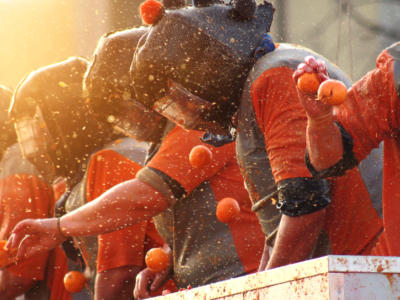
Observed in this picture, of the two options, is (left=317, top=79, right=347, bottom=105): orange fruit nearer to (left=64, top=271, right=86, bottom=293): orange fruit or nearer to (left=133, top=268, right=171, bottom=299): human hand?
(left=133, top=268, right=171, bottom=299): human hand

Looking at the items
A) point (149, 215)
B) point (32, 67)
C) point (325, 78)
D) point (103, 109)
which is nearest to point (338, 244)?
point (325, 78)

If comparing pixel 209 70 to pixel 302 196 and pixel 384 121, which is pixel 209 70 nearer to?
pixel 302 196

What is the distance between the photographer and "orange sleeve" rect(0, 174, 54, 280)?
4.77 metres

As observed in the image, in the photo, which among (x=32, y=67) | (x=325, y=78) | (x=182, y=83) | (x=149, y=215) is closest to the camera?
(x=325, y=78)

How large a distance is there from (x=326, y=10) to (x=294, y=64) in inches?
121

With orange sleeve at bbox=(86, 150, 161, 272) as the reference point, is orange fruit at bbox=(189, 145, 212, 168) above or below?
above

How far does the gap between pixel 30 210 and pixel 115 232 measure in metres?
1.20

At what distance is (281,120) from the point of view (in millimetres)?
2332

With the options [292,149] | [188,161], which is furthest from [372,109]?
[188,161]

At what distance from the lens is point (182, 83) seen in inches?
102

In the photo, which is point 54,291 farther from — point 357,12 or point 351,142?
point 351,142

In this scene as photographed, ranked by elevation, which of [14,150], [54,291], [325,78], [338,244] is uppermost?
[325,78]

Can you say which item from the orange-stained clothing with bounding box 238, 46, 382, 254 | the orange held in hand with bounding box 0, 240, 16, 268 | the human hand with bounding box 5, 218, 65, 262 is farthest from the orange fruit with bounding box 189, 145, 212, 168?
the orange held in hand with bounding box 0, 240, 16, 268

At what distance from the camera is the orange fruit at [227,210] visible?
10.1ft
